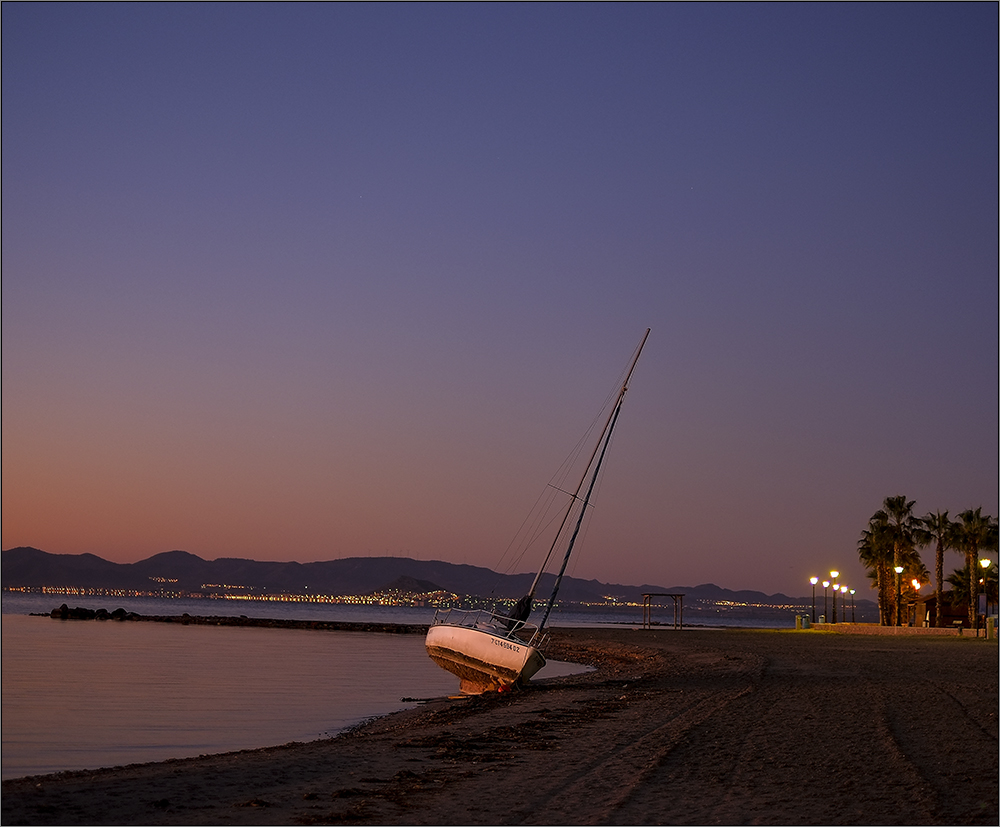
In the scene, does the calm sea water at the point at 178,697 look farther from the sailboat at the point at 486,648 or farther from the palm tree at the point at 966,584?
the palm tree at the point at 966,584

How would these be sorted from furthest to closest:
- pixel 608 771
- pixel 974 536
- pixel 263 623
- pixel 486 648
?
pixel 263 623 → pixel 974 536 → pixel 486 648 → pixel 608 771

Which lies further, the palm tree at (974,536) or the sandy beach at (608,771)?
the palm tree at (974,536)

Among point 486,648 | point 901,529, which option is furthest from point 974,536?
point 486,648

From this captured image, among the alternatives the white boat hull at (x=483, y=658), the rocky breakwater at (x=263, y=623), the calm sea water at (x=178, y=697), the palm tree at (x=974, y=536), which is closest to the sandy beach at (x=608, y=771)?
the calm sea water at (x=178, y=697)

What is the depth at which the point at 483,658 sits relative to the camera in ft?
81.2

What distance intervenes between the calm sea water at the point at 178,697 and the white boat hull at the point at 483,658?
5.35 feet

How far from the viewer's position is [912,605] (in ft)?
257

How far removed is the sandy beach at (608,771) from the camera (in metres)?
9.30

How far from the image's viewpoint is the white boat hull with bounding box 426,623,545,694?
24266mm

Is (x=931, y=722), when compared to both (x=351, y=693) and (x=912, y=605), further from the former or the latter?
(x=912, y=605)

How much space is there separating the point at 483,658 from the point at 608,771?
1360 centimetres

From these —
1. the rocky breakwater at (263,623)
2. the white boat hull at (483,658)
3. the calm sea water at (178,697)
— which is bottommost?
the rocky breakwater at (263,623)

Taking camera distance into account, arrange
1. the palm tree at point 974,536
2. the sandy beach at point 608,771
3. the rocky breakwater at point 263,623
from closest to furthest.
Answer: the sandy beach at point 608,771 < the palm tree at point 974,536 < the rocky breakwater at point 263,623

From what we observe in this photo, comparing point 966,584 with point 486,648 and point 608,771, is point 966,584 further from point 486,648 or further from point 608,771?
point 608,771
